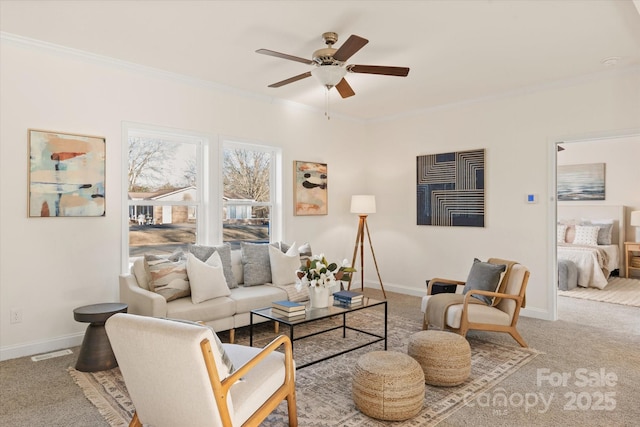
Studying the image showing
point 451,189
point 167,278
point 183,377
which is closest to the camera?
point 183,377

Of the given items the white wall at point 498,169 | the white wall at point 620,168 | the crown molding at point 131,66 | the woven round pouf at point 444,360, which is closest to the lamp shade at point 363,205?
the white wall at point 498,169

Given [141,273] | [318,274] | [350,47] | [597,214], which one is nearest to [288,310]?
[318,274]

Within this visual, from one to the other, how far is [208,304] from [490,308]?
2654mm

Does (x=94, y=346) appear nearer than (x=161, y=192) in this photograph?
Yes

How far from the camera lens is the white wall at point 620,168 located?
7570 millimetres

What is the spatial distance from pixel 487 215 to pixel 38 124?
514cm

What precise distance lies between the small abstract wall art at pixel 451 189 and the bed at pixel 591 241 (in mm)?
2355

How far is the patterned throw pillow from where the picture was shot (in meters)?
3.70

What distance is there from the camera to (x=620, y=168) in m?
7.73

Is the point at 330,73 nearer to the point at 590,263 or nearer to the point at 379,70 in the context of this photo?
the point at 379,70

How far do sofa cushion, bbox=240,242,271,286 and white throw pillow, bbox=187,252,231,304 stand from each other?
1.61 feet

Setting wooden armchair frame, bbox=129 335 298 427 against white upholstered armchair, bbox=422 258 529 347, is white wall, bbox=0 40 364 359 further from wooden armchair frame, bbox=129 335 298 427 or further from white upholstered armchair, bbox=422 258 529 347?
white upholstered armchair, bbox=422 258 529 347

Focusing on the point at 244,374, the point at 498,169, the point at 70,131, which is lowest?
the point at 244,374

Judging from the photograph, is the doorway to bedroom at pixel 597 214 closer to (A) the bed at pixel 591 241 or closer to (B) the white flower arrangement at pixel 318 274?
(A) the bed at pixel 591 241
